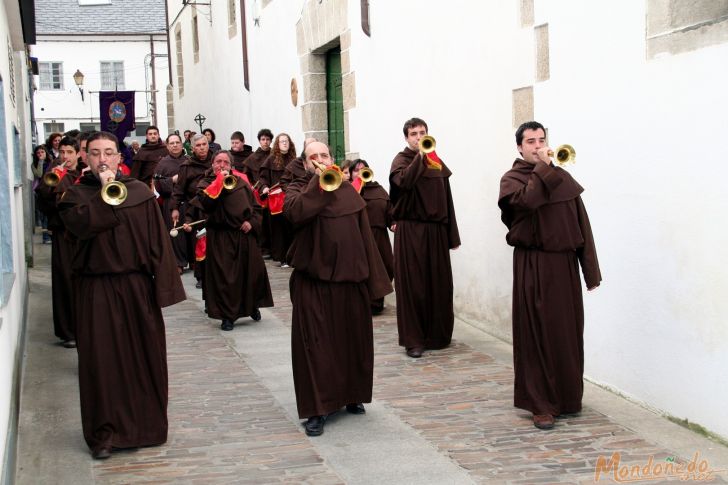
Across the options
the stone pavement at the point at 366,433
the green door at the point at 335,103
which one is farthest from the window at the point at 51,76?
the stone pavement at the point at 366,433

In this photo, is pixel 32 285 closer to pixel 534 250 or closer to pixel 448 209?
pixel 448 209

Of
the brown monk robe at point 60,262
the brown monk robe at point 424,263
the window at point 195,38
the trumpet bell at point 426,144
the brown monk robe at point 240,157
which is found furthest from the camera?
the window at point 195,38

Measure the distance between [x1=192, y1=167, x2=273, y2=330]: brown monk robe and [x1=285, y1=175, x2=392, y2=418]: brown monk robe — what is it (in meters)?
3.56

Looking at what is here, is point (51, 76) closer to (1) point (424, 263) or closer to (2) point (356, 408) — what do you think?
(1) point (424, 263)

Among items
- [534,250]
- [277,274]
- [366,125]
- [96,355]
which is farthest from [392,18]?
[96,355]

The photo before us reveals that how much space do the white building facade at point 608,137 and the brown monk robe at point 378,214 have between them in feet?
2.96

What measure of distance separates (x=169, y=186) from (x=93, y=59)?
31.8 m

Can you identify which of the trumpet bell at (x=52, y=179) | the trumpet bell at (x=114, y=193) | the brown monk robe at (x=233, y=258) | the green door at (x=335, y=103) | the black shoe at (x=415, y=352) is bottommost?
the black shoe at (x=415, y=352)

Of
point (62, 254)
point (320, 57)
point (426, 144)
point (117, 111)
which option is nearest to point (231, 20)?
point (117, 111)

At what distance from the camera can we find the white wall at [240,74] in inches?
615

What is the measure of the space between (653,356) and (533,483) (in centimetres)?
172

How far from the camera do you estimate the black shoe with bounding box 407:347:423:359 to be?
834 centimetres

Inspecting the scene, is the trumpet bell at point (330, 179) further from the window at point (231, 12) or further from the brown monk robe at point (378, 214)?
the window at point (231, 12)

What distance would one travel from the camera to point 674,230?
609 centimetres
